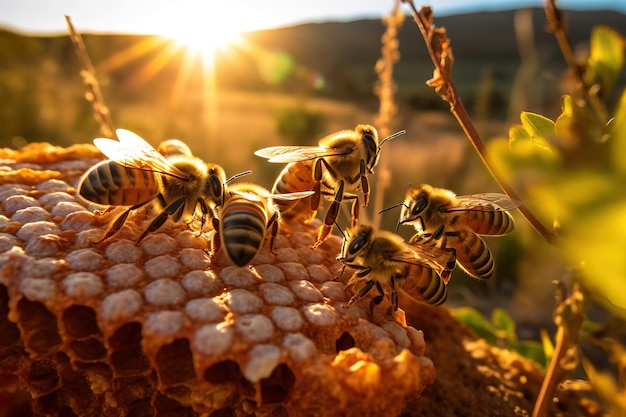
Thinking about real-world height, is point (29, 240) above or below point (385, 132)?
below

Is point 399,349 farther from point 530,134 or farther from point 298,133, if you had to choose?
point 298,133

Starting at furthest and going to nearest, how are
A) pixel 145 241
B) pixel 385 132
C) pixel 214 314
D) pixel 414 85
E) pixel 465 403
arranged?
1. pixel 414 85
2. pixel 385 132
3. pixel 465 403
4. pixel 145 241
5. pixel 214 314

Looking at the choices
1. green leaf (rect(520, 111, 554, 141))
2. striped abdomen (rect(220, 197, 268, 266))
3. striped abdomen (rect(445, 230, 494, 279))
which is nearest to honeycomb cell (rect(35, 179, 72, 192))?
striped abdomen (rect(220, 197, 268, 266))

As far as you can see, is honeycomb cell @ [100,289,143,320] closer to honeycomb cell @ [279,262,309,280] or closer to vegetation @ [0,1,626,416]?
honeycomb cell @ [279,262,309,280]

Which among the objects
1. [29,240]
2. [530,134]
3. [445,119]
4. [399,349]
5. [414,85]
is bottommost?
[399,349]

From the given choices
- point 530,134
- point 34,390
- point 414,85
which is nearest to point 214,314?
point 34,390

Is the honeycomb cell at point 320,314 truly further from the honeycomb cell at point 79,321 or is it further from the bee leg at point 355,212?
the bee leg at point 355,212

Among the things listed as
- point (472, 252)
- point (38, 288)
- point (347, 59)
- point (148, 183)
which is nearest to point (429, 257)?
point (472, 252)
